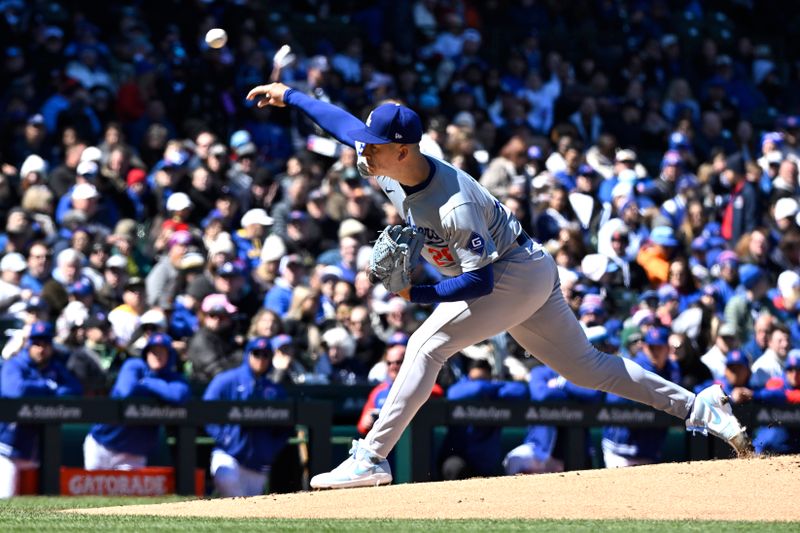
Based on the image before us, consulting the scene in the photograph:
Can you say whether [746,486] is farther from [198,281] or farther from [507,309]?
[198,281]

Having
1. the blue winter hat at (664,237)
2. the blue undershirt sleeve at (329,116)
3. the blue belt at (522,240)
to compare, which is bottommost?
the blue winter hat at (664,237)

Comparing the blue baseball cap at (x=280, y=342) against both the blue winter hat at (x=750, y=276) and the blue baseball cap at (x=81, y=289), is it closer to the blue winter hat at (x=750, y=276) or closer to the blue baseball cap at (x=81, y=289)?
the blue baseball cap at (x=81, y=289)

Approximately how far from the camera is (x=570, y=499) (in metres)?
6.76

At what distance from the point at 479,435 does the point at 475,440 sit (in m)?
0.05

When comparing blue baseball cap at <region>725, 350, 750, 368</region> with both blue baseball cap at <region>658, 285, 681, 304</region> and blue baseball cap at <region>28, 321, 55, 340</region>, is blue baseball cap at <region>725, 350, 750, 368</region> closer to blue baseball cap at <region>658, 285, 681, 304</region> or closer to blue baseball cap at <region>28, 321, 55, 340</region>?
blue baseball cap at <region>658, 285, 681, 304</region>

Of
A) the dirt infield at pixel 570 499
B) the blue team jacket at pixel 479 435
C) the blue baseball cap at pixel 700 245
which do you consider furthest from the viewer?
the blue baseball cap at pixel 700 245

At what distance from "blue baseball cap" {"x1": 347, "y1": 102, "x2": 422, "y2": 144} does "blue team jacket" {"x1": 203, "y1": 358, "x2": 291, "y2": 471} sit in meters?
3.79

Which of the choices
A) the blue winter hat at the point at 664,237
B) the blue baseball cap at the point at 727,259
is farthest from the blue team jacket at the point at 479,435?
the blue baseball cap at the point at 727,259

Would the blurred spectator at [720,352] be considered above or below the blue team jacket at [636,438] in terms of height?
above

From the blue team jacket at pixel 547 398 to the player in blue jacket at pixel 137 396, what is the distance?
2295mm

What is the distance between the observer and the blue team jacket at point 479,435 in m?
10.1

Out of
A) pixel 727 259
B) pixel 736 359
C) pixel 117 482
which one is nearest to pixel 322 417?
pixel 117 482

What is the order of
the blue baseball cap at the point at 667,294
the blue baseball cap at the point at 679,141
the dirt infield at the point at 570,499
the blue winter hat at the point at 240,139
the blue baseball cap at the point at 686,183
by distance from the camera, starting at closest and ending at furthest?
the dirt infield at the point at 570,499 → the blue baseball cap at the point at 667,294 → the blue winter hat at the point at 240,139 → the blue baseball cap at the point at 686,183 → the blue baseball cap at the point at 679,141

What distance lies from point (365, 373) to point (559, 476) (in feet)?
12.8
